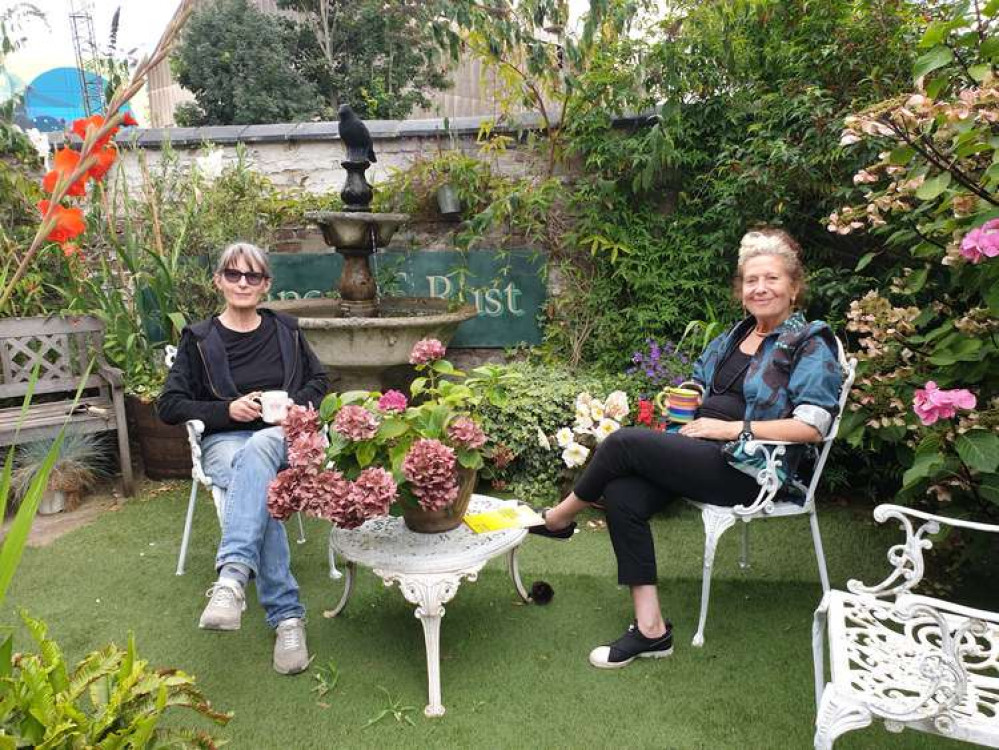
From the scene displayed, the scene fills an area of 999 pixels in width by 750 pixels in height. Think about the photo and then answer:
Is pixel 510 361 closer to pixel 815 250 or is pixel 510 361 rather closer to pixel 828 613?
pixel 815 250

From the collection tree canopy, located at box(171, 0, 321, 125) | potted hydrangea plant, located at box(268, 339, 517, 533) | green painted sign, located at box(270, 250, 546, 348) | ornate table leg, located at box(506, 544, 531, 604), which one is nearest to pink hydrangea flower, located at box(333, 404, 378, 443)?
potted hydrangea plant, located at box(268, 339, 517, 533)

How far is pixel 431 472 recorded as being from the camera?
6.43 ft

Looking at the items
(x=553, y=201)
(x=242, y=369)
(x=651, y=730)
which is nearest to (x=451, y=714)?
(x=651, y=730)

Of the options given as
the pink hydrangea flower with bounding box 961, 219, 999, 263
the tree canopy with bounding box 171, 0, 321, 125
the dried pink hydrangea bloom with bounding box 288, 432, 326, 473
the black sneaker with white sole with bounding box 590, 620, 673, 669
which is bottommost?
the black sneaker with white sole with bounding box 590, 620, 673, 669

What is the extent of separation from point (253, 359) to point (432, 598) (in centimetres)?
126

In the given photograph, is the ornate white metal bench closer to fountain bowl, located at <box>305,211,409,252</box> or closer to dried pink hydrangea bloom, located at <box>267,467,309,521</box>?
dried pink hydrangea bloom, located at <box>267,467,309,521</box>

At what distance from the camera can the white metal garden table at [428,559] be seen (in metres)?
2.05

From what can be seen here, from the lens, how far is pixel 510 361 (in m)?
4.65

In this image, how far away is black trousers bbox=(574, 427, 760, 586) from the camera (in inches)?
90.1

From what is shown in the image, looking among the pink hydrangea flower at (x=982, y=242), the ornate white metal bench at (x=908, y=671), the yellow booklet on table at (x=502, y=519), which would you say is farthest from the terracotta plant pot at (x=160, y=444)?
the pink hydrangea flower at (x=982, y=242)

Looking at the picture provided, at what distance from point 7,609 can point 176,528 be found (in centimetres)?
80

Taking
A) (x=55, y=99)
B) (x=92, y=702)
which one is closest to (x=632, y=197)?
(x=92, y=702)

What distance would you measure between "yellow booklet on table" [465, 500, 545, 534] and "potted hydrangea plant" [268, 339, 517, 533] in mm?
79

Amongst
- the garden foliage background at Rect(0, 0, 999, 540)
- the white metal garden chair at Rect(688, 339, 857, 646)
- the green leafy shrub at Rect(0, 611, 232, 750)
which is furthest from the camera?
the garden foliage background at Rect(0, 0, 999, 540)
